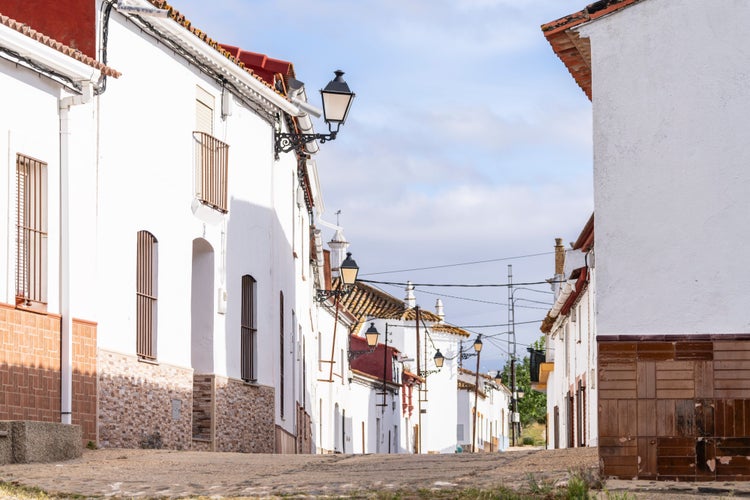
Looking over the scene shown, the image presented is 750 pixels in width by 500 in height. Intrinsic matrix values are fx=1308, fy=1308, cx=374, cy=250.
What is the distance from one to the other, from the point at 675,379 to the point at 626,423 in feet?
1.96

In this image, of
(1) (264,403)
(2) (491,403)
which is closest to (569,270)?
(1) (264,403)

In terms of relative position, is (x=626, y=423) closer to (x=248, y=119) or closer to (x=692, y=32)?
(x=692, y=32)

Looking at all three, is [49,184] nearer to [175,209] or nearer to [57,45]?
[57,45]

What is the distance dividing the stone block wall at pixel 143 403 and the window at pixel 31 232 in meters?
1.79

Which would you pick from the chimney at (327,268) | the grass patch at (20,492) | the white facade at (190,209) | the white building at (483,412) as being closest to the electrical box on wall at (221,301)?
the white facade at (190,209)

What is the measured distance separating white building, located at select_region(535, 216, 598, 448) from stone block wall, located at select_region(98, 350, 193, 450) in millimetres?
6257

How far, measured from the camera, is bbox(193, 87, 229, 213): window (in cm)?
2045

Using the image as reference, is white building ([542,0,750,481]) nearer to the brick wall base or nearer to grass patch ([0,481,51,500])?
the brick wall base

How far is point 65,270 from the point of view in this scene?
1587 centimetres

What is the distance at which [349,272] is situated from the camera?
2920 centimetres

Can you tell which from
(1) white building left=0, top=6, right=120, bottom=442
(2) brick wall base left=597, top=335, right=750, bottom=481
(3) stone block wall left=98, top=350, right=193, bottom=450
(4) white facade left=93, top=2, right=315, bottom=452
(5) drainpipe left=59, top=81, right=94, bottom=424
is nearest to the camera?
(2) brick wall base left=597, top=335, right=750, bottom=481

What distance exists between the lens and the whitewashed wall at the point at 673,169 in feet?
38.8

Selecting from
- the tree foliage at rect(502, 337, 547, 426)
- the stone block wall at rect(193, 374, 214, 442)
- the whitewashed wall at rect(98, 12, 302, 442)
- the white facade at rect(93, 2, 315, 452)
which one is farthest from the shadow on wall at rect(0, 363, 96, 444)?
the tree foliage at rect(502, 337, 547, 426)

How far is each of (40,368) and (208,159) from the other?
A: 6.33 metres
